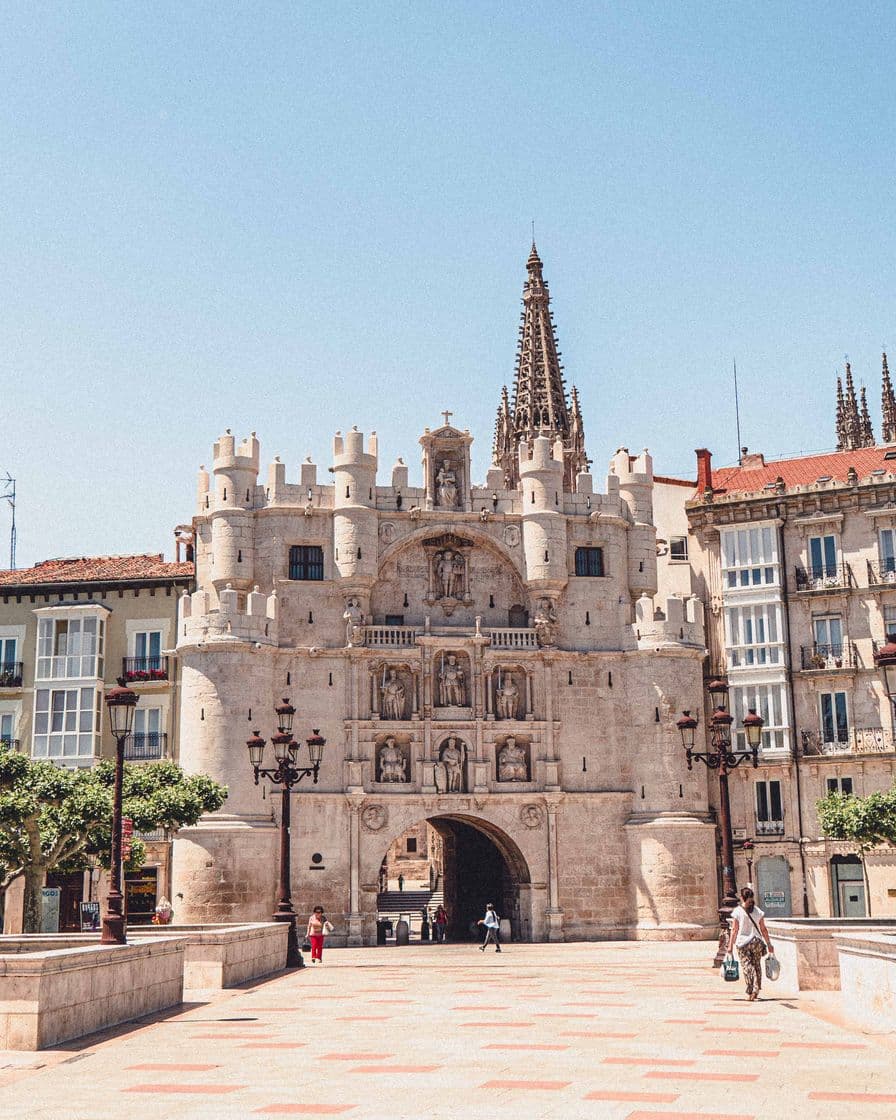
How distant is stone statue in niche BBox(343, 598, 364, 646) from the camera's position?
181ft

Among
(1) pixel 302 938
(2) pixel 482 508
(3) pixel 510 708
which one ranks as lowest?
(1) pixel 302 938

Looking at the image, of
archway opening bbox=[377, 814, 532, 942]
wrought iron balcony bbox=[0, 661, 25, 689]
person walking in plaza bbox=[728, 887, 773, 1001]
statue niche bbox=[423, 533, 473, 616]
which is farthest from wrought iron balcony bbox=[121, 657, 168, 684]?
person walking in plaza bbox=[728, 887, 773, 1001]

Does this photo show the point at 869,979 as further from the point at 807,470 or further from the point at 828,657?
the point at 807,470

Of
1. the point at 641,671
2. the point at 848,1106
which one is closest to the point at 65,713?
the point at 641,671

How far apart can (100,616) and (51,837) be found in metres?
18.3

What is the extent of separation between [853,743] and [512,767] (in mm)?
13617

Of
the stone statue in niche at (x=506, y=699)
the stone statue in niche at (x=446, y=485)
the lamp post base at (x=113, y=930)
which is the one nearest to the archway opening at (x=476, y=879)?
the stone statue in niche at (x=506, y=699)

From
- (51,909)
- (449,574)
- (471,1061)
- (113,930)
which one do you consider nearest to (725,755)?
(113,930)

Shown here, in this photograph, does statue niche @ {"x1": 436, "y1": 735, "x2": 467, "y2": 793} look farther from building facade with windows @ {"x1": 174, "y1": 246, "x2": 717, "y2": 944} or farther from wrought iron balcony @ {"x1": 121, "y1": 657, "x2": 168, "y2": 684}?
wrought iron balcony @ {"x1": 121, "y1": 657, "x2": 168, "y2": 684}

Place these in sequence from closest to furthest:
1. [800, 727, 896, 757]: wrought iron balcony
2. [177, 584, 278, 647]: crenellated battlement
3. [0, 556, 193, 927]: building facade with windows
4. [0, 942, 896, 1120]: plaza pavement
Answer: [0, 942, 896, 1120]: plaza pavement
[177, 584, 278, 647]: crenellated battlement
[800, 727, 896, 757]: wrought iron balcony
[0, 556, 193, 927]: building facade with windows

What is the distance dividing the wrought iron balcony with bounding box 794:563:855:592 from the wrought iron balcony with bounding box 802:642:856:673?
2350mm

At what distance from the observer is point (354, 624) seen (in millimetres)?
55125

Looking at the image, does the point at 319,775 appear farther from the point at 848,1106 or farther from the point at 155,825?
the point at 848,1106

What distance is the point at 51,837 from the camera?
40.4 meters
